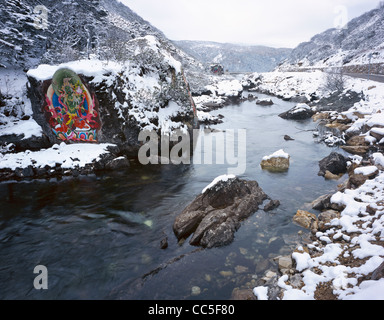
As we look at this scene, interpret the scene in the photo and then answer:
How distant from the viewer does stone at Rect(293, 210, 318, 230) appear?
7625mm

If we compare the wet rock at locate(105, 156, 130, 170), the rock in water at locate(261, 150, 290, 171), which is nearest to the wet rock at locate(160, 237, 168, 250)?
the wet rock at locate(105, 156, 130, 170)

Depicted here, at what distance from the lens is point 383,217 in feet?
19.7

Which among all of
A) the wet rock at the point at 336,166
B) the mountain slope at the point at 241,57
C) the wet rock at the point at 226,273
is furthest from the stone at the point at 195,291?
the mountain slope at the point at 241,57

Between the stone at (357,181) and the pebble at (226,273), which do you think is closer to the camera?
the pebble at (226,273)

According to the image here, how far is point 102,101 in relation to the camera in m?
14.4

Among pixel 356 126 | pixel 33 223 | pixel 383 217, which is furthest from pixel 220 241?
pixel 356 126

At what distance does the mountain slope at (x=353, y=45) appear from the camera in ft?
150

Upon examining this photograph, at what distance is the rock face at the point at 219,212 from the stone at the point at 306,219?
5.07 feet

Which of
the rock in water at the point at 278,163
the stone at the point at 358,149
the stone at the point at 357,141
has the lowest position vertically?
the rock in water at the point at 278,163

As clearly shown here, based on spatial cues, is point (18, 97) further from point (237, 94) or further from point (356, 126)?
point (237, 94)

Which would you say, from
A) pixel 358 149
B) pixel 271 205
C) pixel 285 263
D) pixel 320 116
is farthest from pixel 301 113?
pixel 285 263

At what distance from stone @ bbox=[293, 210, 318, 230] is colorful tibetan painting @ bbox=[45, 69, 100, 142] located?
1273 centimetres

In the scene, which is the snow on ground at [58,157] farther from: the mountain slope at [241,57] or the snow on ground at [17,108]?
the mountain slope at [241,57]

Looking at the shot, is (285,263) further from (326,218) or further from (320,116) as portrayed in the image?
(320,116)
